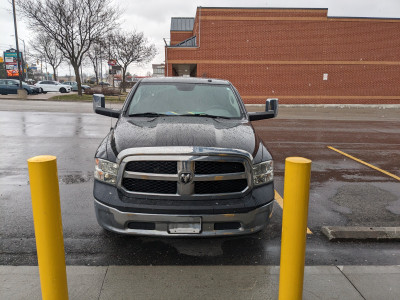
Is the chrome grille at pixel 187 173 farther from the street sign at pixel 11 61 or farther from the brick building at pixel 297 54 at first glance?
the street sign at pixel 11 61

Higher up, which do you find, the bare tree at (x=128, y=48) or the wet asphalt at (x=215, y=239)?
the bare tree at (x=128, y=48)

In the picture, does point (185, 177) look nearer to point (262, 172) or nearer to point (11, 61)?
point (262, 172)

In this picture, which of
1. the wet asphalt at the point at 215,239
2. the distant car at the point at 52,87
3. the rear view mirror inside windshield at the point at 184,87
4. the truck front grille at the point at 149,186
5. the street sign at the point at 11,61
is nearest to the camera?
the truck front grille at the point at 149,186

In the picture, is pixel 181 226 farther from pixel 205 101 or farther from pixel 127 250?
pixel 205 101

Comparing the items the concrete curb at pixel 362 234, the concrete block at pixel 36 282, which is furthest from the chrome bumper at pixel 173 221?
the concrete curb at pixel 362 234

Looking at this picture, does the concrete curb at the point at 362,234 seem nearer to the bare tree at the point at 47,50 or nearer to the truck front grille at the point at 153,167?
the truck front grille at the point at 153,167

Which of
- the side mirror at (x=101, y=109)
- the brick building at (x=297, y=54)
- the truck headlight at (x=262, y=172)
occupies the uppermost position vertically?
the brick building at (x=297, y=54)

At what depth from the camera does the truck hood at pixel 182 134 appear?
10.2 ft

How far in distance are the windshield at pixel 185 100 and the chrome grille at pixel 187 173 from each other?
1357mm

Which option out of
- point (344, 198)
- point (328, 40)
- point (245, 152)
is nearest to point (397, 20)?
point (328, 40)

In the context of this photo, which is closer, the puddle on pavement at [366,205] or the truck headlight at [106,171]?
the truck headlight at [106,171]

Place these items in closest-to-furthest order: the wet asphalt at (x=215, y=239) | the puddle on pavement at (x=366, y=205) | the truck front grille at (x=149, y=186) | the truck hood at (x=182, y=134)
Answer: the truck front grille at (x=149, y=186) → the truck hood at (x=182, y=134) → the wet asphalt at (x=215, y=239) → the puddle on pavement at (x=366, y=205)

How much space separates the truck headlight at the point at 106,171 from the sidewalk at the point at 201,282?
809 mm

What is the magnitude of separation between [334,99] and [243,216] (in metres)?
26.4
